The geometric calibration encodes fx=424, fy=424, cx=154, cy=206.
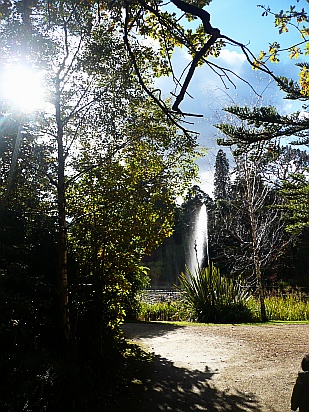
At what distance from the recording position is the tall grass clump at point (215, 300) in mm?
10445

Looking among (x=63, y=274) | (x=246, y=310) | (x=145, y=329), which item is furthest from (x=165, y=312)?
(x=63, y=274)

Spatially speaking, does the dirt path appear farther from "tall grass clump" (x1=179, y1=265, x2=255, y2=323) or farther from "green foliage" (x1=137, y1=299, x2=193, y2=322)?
"green foliage" (x1=137, y1=299, x2=193, y2=322)

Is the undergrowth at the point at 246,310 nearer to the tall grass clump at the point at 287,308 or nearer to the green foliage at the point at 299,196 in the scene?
the tall grass clump at the point at 287,308

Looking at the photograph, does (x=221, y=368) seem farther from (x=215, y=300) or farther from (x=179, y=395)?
(x=215, y=300)

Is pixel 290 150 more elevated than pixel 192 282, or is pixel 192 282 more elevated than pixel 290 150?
pixel 290 150

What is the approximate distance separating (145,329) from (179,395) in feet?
15.3

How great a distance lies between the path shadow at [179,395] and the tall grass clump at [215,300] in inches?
203

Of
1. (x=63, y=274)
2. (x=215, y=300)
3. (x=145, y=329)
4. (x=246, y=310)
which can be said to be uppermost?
(x=63, y=274)

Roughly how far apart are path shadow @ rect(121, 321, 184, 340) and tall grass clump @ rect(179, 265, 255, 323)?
1.29 metres

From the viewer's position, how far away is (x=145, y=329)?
901 cm

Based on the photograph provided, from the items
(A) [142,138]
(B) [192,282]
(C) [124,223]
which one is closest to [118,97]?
(A) [142,138]

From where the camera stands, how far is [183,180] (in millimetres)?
5629

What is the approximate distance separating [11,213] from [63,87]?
1638mm

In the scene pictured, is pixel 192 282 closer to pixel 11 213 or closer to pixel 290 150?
pixel 11 213
